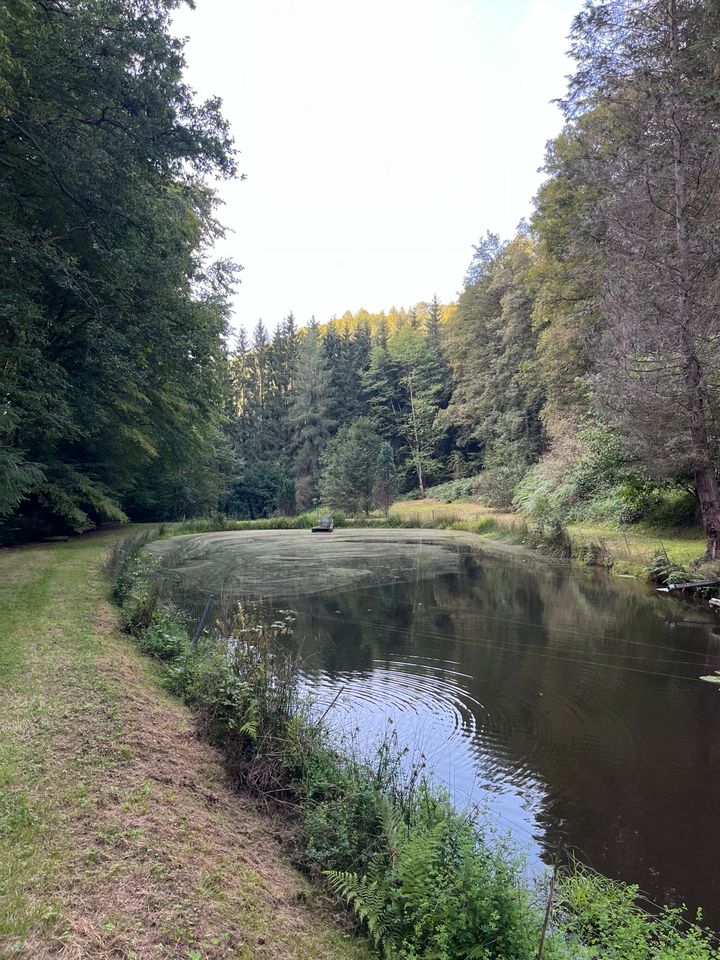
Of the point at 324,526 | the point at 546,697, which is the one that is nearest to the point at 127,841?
the point at 546,697

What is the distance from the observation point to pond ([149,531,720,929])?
401 cm

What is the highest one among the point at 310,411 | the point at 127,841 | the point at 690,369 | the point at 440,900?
the point at 310,411

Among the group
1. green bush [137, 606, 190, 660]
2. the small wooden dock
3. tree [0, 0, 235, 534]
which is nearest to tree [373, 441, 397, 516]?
the small wooden dock

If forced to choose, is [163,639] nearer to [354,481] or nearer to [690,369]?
[690,369]

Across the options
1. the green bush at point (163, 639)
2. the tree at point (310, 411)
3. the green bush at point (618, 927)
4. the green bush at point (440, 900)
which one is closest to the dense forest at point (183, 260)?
the green bush at point (163, 639)

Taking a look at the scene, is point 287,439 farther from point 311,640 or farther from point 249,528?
point 311,640

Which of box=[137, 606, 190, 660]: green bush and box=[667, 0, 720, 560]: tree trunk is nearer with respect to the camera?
box=[137, 606, 190, 660]: green bush

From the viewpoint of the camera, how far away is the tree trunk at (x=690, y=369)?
12.4m

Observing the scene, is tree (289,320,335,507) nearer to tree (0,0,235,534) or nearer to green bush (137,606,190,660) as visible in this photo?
tree (0,0,235,534)

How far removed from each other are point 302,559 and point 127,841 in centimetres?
1649

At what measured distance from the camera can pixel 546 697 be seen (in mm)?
6590

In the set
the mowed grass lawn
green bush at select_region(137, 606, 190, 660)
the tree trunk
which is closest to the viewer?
green bush at select_region(137, 606, 190, 660)

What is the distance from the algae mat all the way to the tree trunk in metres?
6.91

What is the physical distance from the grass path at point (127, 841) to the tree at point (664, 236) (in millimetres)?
12164
